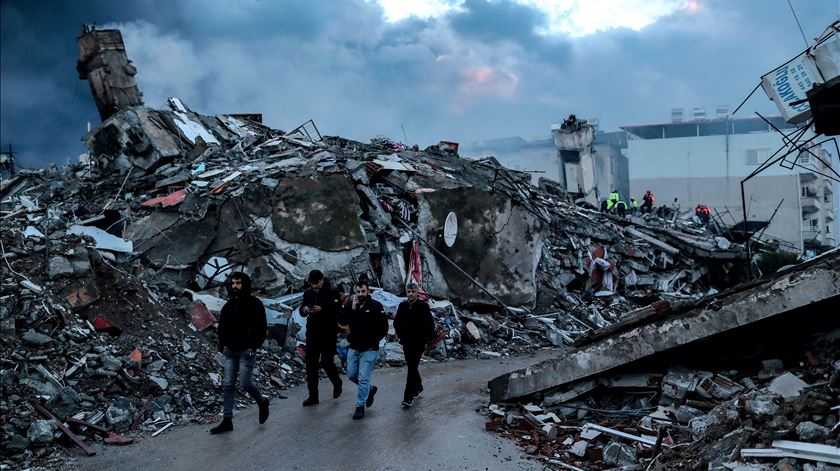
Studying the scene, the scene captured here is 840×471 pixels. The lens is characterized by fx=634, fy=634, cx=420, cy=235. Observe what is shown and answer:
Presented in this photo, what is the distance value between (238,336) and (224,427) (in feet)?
3.25

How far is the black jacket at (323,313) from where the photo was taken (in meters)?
7.47

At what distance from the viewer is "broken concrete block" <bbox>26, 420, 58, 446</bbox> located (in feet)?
19.3

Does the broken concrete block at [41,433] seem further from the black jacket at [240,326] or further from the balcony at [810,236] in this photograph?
the balcony at [810,236]

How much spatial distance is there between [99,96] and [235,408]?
1657cm

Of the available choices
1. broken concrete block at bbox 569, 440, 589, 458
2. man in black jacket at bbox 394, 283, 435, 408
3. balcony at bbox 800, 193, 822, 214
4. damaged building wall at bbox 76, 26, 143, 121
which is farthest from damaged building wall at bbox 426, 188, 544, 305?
balcony at bbox 800, 193, 822, 214

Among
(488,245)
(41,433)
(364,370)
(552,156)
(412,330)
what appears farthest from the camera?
(552,156)

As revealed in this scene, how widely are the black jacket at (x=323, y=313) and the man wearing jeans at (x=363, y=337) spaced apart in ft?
1.30

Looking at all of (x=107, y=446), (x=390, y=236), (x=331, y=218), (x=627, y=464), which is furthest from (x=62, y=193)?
(x=627, y=464)

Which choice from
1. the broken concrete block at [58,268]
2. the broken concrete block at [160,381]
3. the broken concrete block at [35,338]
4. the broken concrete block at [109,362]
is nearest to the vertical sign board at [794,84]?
the broken concrete block at [160,381]

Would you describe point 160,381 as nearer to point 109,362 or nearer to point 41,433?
point 109,362

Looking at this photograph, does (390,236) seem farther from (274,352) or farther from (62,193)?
(62,193)

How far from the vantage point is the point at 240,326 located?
6375 mm

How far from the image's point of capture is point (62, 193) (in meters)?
16.8

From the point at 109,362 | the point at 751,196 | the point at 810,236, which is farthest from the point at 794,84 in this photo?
the point at 810,236
